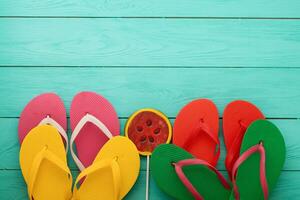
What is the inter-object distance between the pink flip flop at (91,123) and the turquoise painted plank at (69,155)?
0.03m

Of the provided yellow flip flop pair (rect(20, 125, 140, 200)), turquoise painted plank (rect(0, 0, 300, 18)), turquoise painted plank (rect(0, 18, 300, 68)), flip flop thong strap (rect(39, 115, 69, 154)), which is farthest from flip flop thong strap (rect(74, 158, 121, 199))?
turquoise painted plank (rect(0, 0, 300, 18))

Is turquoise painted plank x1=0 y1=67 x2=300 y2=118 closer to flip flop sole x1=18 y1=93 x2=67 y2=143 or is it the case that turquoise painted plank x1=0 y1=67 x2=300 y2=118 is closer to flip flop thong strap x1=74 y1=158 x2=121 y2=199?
flip flop sole x1=18 y1=93 x2=67 y2=143

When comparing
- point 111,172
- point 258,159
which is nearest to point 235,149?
point 258,159

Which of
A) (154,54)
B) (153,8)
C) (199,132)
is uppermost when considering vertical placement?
(153,8)

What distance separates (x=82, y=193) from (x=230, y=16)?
0.53 metres

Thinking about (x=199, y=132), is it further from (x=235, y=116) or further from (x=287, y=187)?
(x=287, y=187)

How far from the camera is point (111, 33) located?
95 cm

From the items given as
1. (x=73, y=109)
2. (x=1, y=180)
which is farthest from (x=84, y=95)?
(x=1, y=180)

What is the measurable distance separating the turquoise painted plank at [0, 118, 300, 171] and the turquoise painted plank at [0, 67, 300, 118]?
2 centimetres

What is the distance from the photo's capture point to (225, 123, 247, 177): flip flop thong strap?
0.89 m

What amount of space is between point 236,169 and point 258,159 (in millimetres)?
62

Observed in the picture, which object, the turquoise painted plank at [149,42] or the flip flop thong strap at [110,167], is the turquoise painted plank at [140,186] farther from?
the turquoise painted plank at [149,42]

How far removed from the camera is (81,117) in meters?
0.91

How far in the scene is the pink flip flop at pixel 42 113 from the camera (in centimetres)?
91
